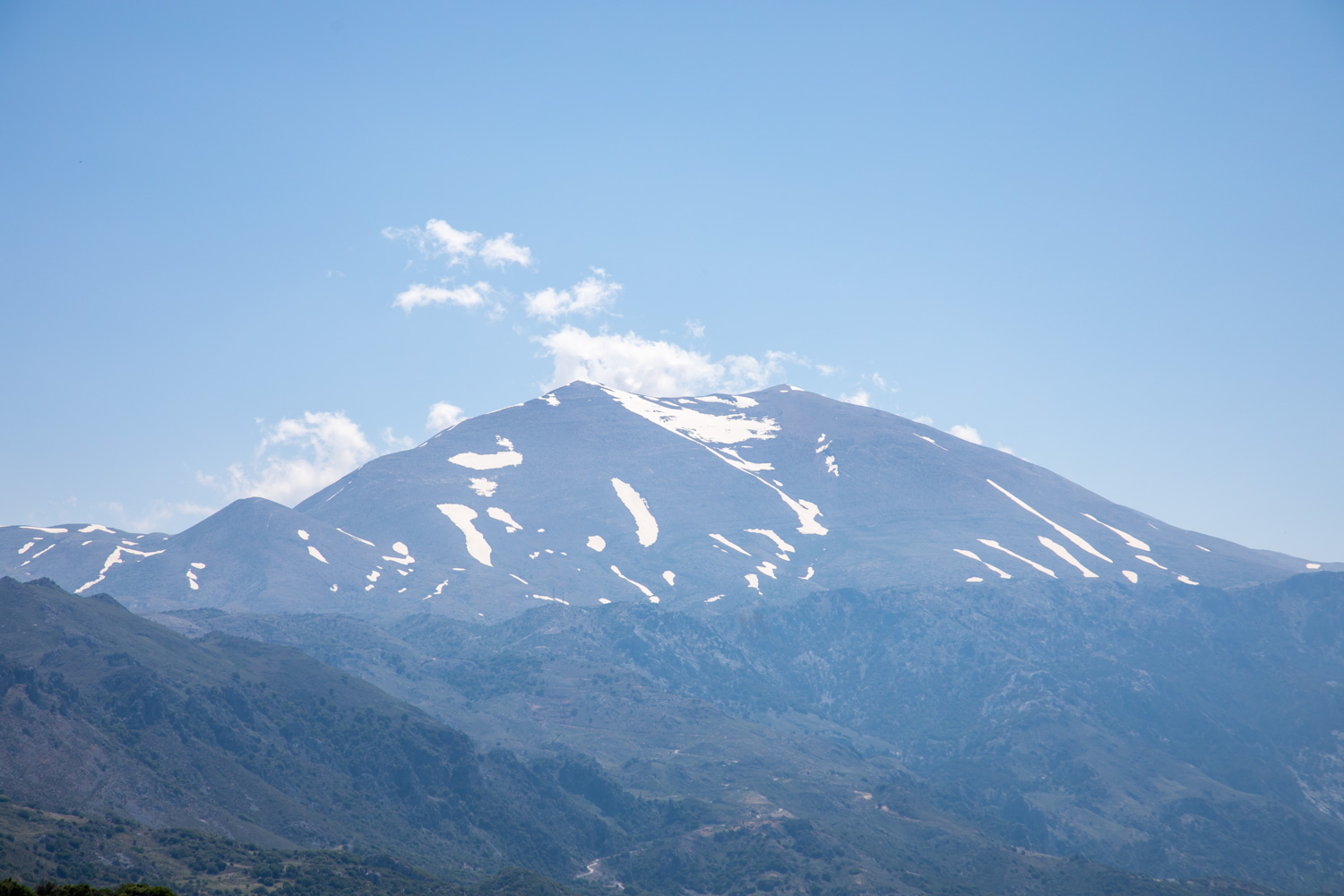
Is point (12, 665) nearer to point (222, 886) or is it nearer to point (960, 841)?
point (222, 886)

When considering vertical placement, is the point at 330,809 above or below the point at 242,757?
below

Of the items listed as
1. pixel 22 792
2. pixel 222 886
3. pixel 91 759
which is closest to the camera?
pixel 222 886

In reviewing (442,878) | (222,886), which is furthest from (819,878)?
(222,886)

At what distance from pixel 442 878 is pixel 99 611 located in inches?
3606

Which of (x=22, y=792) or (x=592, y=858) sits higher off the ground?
(x=22, y=792)

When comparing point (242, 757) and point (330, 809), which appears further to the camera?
point (242, 757)

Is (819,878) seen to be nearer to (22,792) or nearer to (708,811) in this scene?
(708,811)

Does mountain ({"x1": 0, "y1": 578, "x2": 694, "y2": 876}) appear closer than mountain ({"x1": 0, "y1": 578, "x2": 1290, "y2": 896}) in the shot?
No

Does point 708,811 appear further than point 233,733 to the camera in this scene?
Yes

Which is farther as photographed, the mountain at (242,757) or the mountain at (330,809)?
the mountain at (242,757)

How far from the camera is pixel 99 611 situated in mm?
189125

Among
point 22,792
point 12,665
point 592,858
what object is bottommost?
point 592,858

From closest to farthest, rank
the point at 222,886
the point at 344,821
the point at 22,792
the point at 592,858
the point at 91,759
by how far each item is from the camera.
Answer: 1. the point at 222,886
2. the point at 22,792
3. the point at 91,759
4. the point at 344,821
5. the point at 592,858

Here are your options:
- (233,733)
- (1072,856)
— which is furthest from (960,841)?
(233,733)
